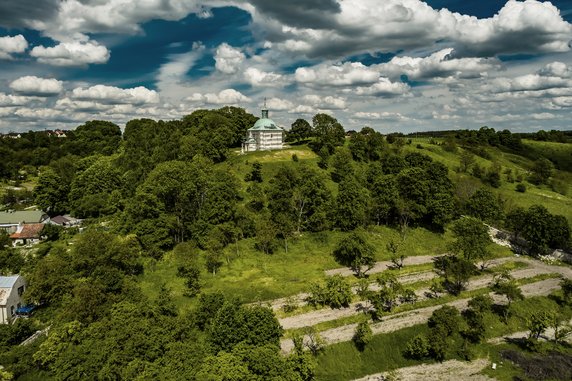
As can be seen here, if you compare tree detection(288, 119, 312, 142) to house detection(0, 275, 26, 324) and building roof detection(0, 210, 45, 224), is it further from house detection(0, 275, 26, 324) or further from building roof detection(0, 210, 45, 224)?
house detection(0, 275, 26, 324)

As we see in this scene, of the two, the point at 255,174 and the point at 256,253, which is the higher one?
the point at 255,174

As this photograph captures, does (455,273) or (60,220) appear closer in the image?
(455,273)

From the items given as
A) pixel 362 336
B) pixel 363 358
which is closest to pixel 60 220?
pixel 362 336

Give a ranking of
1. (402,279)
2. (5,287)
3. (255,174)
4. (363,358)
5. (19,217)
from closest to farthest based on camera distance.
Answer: (363,358), (5,287), (402,279), (19,217), (255,174)

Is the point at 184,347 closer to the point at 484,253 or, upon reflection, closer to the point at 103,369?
the point at 103,369

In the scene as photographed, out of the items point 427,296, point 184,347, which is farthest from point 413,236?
point 184,347

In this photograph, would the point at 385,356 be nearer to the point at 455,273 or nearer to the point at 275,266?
the point at 455,273
